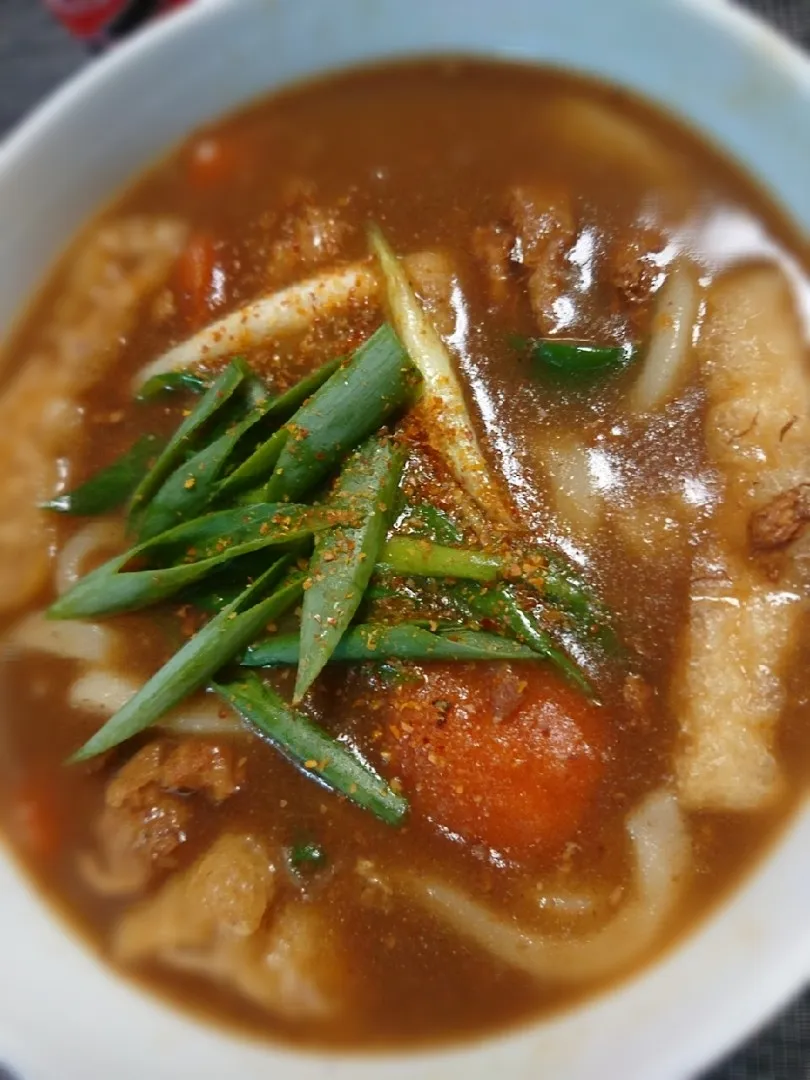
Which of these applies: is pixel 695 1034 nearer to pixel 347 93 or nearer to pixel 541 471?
pixel 541 471

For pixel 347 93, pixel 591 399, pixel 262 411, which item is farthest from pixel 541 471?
pixel 347 93

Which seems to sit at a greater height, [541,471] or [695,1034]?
[541,471]

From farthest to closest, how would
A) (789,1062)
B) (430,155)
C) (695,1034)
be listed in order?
(430,155) < (789,1062) < (695,1034)

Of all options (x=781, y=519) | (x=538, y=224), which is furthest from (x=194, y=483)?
(x=781, y=519)

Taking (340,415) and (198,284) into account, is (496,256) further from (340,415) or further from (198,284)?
(198,284)

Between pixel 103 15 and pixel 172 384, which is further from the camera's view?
pixel 103 15

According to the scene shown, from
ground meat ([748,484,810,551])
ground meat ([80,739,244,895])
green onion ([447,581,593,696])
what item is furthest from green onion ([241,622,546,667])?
ground meat ([748,484,810,551])
